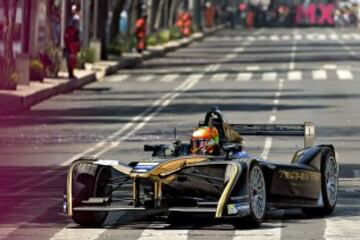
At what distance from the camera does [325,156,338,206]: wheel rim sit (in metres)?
14.8

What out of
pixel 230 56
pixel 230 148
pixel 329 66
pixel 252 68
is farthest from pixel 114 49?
pixel 230 148

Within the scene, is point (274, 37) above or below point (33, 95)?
below

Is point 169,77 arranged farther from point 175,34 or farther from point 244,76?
point 175,34

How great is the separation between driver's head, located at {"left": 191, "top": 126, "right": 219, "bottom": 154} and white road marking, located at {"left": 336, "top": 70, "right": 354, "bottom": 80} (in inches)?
1222

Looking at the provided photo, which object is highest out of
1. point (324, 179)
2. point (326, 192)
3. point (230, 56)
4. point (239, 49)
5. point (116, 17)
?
point (324, 179)

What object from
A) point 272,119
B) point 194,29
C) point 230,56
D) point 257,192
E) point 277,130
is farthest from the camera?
point 194,29

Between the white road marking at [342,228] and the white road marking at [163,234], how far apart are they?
124 cm

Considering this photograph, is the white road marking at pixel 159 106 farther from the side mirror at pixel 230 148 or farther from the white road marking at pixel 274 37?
the white road marking at pixel 274 37

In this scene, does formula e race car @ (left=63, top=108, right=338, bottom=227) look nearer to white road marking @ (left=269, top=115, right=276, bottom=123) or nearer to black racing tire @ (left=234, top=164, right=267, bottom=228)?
black racing tire @ (left=234, top=164, right=267, bottom=228)

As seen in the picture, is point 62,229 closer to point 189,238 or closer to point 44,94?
point 189,238

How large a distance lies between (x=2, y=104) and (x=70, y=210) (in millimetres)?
17928

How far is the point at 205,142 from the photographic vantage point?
1400 centimetres

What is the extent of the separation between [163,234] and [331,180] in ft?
8.50

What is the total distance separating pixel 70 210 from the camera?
44.2ft
